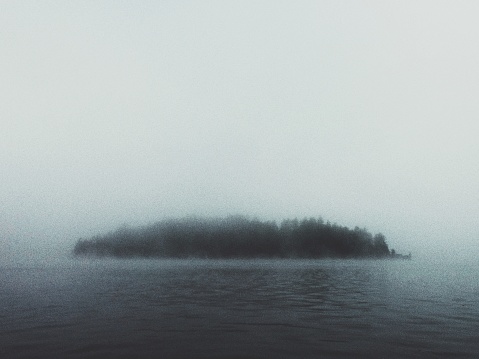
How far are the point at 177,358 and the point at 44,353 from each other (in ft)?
22.0

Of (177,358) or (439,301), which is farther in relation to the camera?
(439,301)

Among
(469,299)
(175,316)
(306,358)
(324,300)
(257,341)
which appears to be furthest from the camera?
(469,299)

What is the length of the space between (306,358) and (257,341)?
4151mm

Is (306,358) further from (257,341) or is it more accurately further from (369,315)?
(369,315)

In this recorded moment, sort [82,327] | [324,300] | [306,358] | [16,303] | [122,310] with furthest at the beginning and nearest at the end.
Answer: [324,300]
[16,303]
[122,310]
[82,327]
[306,358]

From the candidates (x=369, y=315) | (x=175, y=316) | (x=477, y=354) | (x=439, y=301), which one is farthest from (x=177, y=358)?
(x=439, y=301)

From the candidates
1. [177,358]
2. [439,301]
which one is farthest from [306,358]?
[439,301]

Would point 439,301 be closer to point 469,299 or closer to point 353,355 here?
point 469,299

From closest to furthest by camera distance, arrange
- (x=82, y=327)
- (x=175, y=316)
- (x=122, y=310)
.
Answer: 1. (x=82, y=327)
2. (x=175, y=316)
3. (x=122, y=310)

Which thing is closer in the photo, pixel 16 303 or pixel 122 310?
pixel 122 310

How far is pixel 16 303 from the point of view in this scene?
37.2 meters

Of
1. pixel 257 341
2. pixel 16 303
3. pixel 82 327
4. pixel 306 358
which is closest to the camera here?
pixel 306 358

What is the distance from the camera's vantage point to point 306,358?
719 inches

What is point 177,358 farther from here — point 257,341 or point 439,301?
point 439,301
